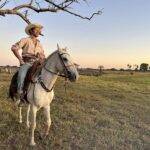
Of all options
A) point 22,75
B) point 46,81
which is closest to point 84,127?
point 22,75

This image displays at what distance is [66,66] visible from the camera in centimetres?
1062

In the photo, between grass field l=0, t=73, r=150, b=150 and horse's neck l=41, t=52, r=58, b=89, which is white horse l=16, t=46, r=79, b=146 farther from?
grass field l=0, t=73, r=150, b=150

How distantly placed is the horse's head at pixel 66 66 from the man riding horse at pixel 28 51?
920 mm

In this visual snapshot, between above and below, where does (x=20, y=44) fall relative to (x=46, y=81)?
above

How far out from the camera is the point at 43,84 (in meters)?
11.1

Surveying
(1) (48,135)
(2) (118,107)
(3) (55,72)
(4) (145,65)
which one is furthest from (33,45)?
(4) (145,65)

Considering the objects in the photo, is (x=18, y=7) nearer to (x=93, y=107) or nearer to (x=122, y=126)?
(x=93, y=107)

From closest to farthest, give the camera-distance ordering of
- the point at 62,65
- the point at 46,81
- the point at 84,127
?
1. the point at 62,65
2. the point at 46,81
3. the point at 84,127

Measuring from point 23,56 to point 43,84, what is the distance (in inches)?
48.2

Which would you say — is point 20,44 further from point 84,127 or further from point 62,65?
point 84,127

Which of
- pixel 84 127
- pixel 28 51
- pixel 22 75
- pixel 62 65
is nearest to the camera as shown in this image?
pixel 62 65

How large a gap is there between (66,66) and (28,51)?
1.60 metres

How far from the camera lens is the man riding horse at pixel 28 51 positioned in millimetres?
11633

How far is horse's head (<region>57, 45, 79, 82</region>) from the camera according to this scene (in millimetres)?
10500
